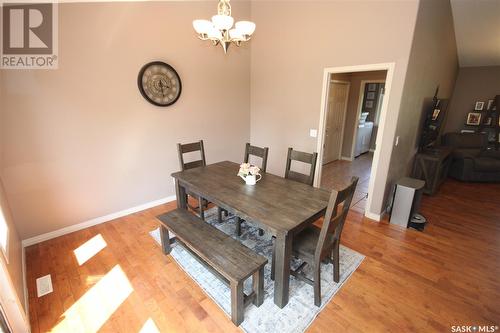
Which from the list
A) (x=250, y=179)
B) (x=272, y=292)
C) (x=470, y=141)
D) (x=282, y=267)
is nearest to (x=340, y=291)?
(x=272, y=292)

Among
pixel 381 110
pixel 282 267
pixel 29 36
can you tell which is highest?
pixel 29 36

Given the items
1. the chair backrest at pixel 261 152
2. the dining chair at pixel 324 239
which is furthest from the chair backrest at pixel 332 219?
the chair backrest at pixel 261 152

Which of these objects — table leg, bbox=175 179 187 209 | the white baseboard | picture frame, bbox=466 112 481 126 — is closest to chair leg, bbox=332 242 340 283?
table leg, bbox=175 179 187 209

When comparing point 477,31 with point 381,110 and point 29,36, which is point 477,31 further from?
point 29,36

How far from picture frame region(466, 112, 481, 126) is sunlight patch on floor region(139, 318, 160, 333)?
759cm

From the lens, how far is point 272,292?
2.01 metres

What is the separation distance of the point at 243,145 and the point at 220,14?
2847 mm

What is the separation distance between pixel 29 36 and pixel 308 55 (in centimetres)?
337

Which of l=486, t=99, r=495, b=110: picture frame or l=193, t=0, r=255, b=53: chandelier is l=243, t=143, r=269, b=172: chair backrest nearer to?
l=193, t=0, r=255, b=53: chandelier

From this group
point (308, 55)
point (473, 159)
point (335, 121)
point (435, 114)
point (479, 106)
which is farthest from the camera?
point (335, 121)

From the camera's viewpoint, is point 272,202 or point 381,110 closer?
point 272,202

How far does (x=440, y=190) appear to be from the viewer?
14.2 ft

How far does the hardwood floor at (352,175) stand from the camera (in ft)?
12.5

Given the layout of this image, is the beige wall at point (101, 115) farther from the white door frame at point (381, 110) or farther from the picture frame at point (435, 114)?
the picture frame at point (435, 114)
